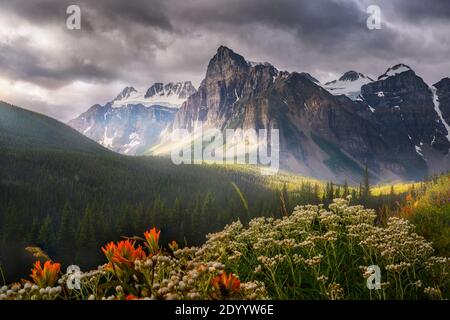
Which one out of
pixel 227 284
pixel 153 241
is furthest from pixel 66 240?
pixel 227 284

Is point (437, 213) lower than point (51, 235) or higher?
higher

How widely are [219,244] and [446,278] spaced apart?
279 cm

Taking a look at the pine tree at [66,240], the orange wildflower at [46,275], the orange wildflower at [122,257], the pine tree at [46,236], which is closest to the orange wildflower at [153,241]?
the orange wildflower at [122,257]

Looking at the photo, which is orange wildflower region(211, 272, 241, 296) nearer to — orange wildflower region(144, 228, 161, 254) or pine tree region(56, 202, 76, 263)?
orange wildflower region(144, 228, 161, 254)

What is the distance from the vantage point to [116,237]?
418 feet

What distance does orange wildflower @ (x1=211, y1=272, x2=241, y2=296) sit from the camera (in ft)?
10.1

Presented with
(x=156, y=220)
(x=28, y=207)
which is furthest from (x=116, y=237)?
(x=28, y=207)

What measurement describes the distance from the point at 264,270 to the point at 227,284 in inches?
81.7

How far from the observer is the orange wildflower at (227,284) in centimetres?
308

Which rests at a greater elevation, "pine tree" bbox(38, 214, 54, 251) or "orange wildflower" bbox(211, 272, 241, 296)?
"orange wildflower" bbox(211, 272, 241, 296)

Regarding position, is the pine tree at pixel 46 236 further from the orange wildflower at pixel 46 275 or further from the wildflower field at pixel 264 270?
the orange wildflower at pixel 46 275

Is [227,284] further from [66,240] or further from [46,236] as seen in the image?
[46,236]

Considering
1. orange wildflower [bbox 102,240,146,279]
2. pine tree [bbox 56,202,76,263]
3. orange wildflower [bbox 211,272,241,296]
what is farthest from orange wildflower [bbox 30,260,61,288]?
pine tree [bbox 56,202,76,263]
